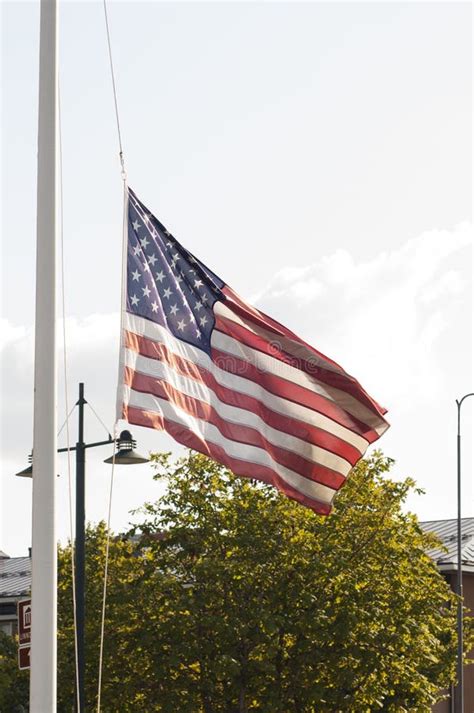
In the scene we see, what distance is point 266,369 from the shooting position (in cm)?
1206

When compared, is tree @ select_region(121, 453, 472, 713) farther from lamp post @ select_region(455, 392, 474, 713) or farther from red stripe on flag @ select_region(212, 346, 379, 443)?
red stripe on flag @ select_region(212, 346, 379, 443)

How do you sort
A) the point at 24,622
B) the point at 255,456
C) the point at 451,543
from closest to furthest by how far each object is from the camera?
the point at 255,456 < the point at 24,622 < the point at 451,543

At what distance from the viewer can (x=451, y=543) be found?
5338 centimetres

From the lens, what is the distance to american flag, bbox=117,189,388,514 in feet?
38.1

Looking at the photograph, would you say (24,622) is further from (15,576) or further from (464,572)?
(15,576)

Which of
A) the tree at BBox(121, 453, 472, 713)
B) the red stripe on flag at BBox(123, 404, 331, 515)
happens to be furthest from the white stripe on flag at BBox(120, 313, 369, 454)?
the tree at BBox(121, 453, 472, 713)

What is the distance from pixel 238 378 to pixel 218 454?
86 cm

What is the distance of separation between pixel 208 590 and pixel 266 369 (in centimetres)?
1462

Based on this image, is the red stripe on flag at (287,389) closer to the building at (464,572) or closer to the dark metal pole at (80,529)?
the dark metal pole at (80,529)

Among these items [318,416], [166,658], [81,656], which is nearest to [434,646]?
[166,658]

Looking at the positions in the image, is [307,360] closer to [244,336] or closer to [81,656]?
[244,336]

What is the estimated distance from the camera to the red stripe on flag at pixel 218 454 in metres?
11.1

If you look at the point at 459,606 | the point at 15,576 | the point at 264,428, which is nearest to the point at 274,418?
the point at 264,428

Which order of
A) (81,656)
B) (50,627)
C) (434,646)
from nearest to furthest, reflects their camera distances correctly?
(50,627)
(81,656)
(434,646)
